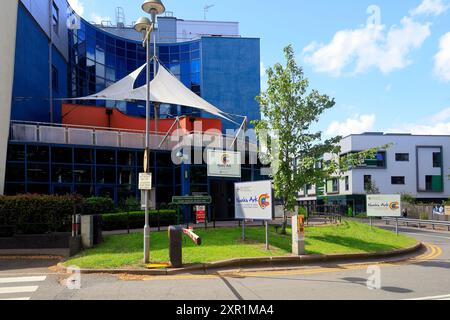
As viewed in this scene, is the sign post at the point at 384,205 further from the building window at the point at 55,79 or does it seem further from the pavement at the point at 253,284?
the building window at the point at 55,79

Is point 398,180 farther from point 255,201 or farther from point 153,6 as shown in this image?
point 153,6

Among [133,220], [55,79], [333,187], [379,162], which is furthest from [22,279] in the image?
[333,187]

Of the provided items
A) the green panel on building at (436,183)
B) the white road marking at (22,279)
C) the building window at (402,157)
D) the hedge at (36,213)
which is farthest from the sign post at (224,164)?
the green panel on building at (436,183)

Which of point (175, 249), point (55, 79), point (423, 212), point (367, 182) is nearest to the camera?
point (175, 249)

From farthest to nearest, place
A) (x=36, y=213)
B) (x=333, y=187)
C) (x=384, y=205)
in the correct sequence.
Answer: (x=333, y=187) < (x=384, y=205) < (x=36, y=213)

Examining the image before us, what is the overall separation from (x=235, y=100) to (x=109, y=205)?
89.7 ft

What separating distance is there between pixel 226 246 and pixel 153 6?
26.8 ft

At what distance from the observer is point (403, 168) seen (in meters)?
57.1

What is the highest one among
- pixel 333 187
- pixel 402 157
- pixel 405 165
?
pixel 402 157

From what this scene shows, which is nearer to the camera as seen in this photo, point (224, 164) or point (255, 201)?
point (255, 201)

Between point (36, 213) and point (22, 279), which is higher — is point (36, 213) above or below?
above

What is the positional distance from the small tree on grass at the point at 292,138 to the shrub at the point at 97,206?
27.5 feet

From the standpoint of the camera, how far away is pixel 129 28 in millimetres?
53031

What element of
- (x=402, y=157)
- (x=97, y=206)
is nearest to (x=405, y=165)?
(x=402, y=157)
